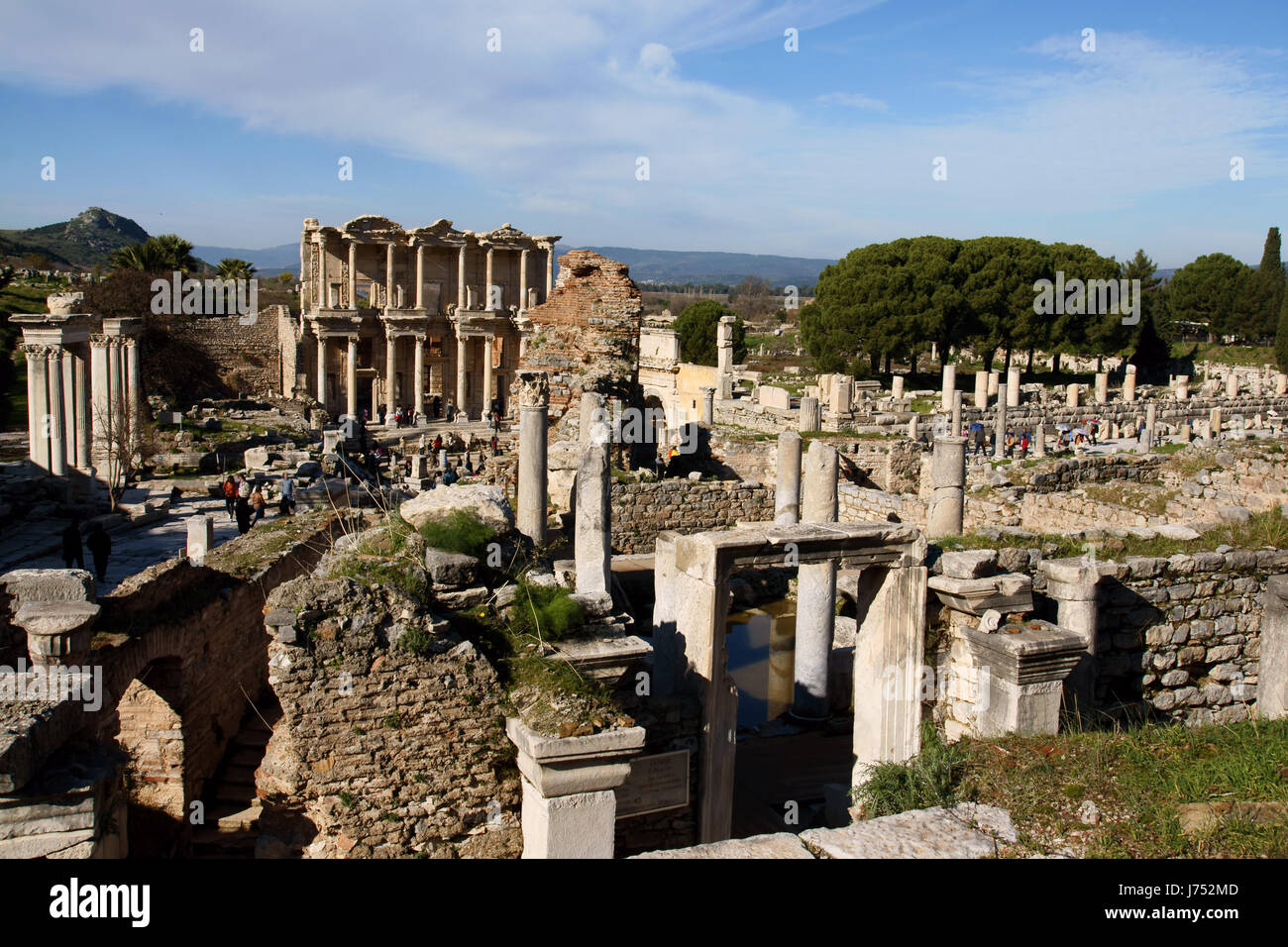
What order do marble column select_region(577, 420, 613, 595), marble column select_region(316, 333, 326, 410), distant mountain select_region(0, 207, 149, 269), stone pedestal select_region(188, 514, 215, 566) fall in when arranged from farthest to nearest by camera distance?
1. distant mountain select_region(0, 207, 149, 269)
2. marble column select_region(316, 333, 326, 410)
3. stone pedestal select_region(188, 514, 215, 566)
4. marble column select_region(577, 420, 613, 595)

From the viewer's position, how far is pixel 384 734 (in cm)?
691

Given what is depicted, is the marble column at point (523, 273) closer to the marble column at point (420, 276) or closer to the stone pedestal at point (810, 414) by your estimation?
the marble column at point (420, 276)

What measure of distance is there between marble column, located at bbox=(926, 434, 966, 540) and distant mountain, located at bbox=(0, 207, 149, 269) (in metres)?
92.1

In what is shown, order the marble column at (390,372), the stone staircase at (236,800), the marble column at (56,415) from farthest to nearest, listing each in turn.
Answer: the marble column at (390,372), the marble column at (56,415), the stone staircase at (236,800)

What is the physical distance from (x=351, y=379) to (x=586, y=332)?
1330 inches

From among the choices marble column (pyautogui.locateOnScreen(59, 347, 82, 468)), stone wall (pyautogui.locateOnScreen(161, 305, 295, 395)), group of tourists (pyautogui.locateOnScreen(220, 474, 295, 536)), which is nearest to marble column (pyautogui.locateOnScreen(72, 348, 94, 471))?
marble column (pyautogui.locateOnScreen(59, 347, 82, 468))

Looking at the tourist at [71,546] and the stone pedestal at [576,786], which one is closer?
the stone pedestal at [576,786]

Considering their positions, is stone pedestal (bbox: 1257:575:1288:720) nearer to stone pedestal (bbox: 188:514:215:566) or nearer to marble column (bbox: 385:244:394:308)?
stone pedestal (bbox: 188:514:215:566)

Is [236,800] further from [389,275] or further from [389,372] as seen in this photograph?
[389,275]

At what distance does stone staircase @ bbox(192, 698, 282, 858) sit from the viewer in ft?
30.6
